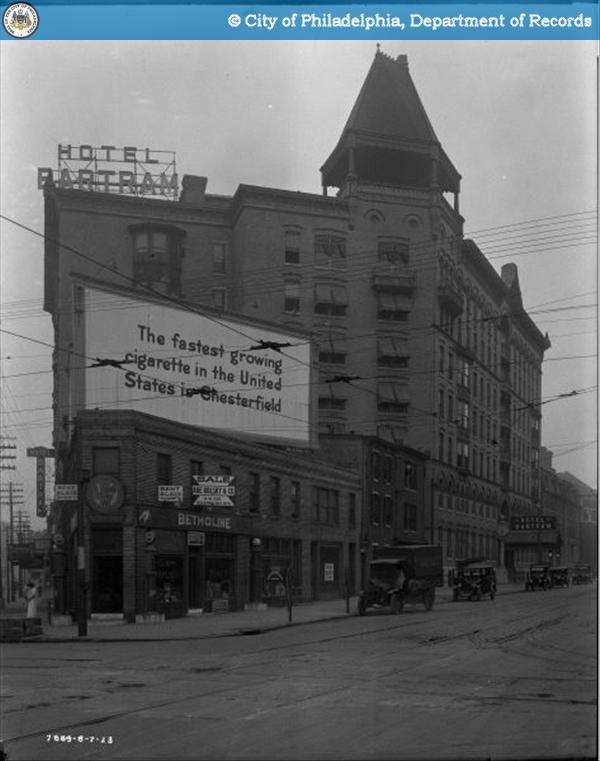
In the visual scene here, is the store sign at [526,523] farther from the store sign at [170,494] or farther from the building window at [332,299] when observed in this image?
the store sign at [170,494]

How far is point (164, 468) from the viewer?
10.8 meters

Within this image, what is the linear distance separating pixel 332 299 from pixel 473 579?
2.82 m

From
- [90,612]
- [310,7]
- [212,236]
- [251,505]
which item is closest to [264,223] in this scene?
[212,236]

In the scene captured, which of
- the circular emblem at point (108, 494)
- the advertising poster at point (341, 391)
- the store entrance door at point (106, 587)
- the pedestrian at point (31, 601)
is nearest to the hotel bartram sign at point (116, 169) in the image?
the advertising poster at point (341, 391)

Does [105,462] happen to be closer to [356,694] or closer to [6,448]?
[6,448]

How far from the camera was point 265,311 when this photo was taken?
9.16m

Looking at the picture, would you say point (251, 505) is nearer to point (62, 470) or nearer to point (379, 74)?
point (379, 74)

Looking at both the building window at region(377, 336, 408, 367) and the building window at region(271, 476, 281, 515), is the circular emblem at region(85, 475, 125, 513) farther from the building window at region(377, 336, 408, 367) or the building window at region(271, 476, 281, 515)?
the building window at region(377, 336, 408, 367)

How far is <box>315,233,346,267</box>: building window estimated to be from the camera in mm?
8852

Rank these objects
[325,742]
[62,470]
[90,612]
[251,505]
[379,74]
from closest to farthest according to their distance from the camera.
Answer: [325,742], [379,74], [251,505], [62,470], [90,612]

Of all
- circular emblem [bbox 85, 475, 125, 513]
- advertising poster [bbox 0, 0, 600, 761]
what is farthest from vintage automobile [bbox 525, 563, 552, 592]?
circular emblem [bbox 85, 475, 125, 513]

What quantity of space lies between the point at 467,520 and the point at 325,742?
102 inches

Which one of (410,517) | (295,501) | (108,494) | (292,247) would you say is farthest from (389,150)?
(108,494)

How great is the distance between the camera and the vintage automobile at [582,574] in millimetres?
7629
